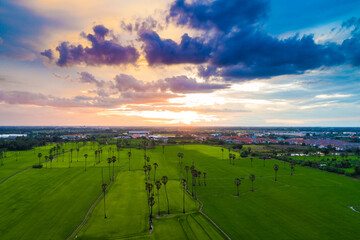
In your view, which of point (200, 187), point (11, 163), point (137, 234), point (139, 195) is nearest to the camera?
point (137, 234)

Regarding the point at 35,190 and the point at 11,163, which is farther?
the point at 11,163

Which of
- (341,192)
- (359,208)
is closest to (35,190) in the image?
(359,208)

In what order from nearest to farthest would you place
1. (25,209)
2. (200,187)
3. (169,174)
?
(25,209) → (200,187) → (169,174)

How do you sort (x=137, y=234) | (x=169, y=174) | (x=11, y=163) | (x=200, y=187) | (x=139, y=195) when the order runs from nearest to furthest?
(x=137, y=234), (x=139, y=195), (x=200, y=187), (x=169, y=174), (x=11, y=163)

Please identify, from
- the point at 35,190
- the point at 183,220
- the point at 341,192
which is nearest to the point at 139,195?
the point at 183,220

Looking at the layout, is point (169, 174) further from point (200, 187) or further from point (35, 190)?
point (35, 190)

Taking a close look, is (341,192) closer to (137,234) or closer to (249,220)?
(249,220)
